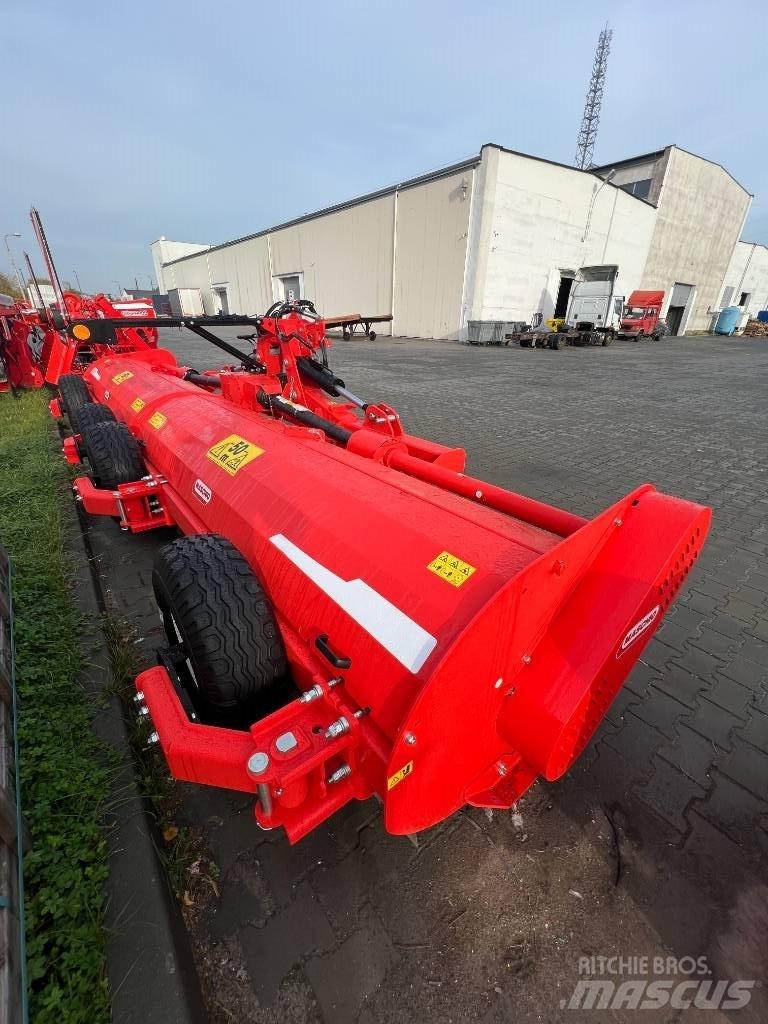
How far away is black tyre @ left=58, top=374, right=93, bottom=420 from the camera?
544 cm

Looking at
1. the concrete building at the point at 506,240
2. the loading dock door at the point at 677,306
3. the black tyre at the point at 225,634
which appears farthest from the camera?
the loading dock door at the point at 677,306

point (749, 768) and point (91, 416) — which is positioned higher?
point (91, 416)

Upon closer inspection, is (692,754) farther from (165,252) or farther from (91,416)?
(165,252)

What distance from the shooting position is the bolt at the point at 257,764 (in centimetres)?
121

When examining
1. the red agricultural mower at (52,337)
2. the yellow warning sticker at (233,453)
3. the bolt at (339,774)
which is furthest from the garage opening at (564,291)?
the bolt at (339,774)

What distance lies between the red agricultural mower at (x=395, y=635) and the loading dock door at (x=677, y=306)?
39.2m

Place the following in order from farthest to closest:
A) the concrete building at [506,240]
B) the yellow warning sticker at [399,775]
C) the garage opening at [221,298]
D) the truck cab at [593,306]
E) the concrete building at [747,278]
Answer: the garage opening at [221,298]
the concrete building at [747,278]
the truck cab at [593,306]
the concrete building at [506,240]
the yellow warning sticker at [399,775]

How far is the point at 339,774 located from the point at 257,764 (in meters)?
0.28

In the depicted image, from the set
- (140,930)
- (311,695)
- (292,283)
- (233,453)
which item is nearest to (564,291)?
(292,283)

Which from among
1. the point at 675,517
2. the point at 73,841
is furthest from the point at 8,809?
the point at 675,517

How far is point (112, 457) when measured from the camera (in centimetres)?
330

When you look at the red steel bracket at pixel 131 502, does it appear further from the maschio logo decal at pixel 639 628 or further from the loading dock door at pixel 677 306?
the loading dock door at pixel 677 306

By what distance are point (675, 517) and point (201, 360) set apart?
1686 centimetres

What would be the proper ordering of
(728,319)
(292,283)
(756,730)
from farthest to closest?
(728,319) < (292,283) < (756,730)
